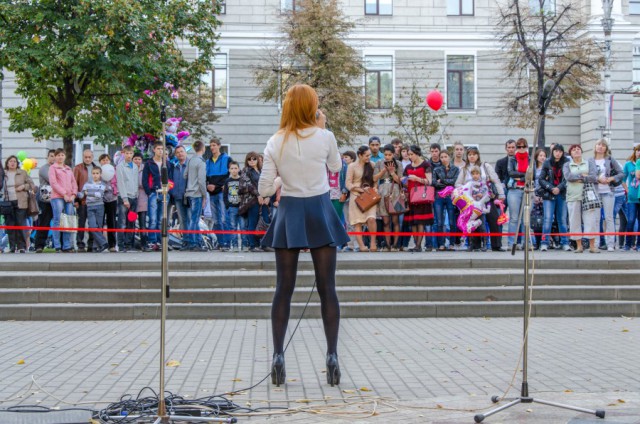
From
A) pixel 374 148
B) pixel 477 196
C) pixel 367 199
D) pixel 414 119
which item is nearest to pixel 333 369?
pixel 367 199

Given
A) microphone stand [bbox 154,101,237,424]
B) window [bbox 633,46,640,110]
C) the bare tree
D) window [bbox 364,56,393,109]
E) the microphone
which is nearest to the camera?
microphone stand [bbox 154,101,237,424]

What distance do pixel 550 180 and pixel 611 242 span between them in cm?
192

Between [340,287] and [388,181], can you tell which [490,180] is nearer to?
[388,181]

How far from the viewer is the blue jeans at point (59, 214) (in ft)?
60.3

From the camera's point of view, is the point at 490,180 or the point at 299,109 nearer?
the point at 299,109

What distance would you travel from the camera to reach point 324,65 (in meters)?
33.5

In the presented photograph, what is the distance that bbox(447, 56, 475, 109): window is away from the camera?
3959cm

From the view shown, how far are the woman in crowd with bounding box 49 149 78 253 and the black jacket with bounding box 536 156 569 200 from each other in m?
9.48

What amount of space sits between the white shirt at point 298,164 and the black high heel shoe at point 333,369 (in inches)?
51.8

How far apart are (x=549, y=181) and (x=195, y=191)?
281 inches

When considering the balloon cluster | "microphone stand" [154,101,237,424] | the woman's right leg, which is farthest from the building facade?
"microphone stand" [154,101,237,424]

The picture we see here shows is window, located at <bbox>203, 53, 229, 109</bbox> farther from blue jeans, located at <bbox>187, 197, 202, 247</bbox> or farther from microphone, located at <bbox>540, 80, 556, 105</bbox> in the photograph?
microphone, located at <bbox>540, 80, 556, 105</bbox>

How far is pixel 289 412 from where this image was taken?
6.30 m

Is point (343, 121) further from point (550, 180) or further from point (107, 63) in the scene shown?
point (550, 180)
